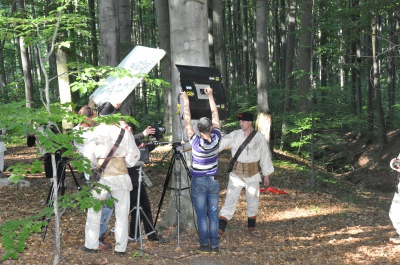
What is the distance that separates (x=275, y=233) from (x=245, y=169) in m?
1.53

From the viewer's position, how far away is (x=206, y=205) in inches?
236

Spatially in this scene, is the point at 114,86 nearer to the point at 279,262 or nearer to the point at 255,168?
the point at 255,168

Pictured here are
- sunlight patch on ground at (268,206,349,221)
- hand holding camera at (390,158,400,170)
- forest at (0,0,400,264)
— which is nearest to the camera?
forest at (0,0,400,264)

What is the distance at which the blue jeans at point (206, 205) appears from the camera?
5.85 m

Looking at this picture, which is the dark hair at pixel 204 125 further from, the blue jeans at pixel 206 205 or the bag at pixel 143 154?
the bag at pixel 143 154

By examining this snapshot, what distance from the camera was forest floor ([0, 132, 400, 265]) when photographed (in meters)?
5.74

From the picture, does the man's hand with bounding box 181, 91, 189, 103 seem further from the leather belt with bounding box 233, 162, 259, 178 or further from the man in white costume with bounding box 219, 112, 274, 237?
the leather belt with bounding box 233, 162, 259, 178

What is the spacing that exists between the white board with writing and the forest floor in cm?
207

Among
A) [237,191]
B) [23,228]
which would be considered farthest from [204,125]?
[23,228]

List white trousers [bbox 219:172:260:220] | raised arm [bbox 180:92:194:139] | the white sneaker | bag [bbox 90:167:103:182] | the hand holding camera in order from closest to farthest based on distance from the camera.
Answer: bag [bbox 90:167:103:182] → raised arm [bbox 180:92:194:139] → the hand holding camera → the white sneaker → white trousers [bbox 219:172:260:220]

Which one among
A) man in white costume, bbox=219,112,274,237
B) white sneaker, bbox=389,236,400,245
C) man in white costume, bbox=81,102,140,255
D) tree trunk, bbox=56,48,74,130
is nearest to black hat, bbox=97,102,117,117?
man in white costume, bbox=81,102,140,255

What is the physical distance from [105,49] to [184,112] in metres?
3.12

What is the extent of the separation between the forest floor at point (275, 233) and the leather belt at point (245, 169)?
3.54 feet

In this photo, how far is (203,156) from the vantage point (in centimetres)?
573
